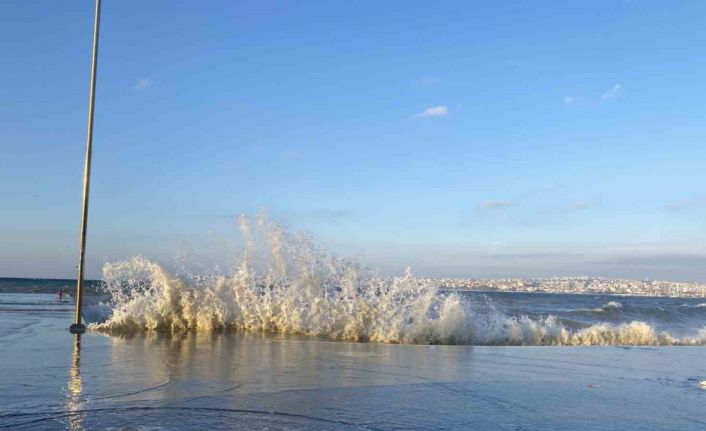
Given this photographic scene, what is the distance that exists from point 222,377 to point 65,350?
4362mm

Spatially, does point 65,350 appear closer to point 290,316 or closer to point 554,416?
point 290,316

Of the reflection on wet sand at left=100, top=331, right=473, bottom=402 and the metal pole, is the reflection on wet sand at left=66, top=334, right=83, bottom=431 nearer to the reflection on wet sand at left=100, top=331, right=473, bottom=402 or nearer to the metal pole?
the reflection on wet sand at left=100, top=331, right=473, bottom=402

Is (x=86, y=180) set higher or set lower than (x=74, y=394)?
higher

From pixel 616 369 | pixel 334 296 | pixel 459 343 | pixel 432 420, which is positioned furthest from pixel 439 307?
pixel 432 420

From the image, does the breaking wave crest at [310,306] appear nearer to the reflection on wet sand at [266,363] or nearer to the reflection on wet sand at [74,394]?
the reflection on wet sand at [266,363]

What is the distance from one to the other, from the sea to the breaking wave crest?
1.6 inches

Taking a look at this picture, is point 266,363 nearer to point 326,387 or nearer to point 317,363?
point 317,363

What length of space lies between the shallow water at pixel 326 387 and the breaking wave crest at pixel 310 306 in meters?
3.19

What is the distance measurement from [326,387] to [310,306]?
9379mm

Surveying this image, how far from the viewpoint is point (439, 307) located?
17.5 meters

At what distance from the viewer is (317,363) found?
35.1 feet

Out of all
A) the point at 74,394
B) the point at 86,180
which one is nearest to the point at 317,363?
the point at 74,394

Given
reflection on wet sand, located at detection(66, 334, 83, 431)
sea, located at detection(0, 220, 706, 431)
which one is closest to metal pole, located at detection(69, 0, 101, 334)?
sea, located at detection(0, 220, 706, 431)

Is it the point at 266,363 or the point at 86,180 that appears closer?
the point at 266,363
